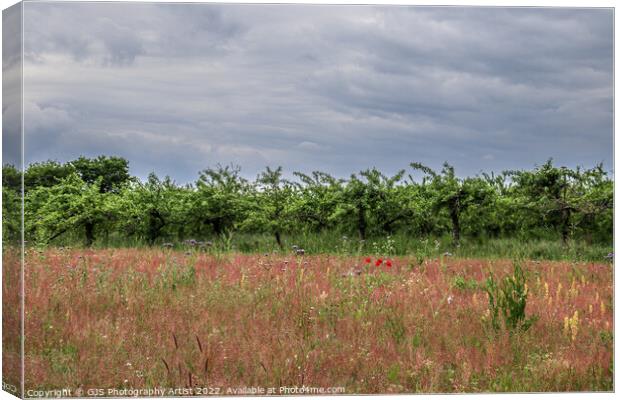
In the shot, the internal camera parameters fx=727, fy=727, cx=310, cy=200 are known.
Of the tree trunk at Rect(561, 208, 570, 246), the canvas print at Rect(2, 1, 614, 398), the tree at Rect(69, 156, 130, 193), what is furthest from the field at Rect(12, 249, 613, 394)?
the tree at Rect(69, 156, 130, 193)

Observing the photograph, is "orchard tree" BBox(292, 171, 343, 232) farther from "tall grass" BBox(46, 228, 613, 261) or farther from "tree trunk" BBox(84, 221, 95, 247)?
"tree trunk" BBox(84, 221, 95, 247)

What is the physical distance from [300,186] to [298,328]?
1454 mm

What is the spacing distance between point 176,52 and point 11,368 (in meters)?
A: 3.11

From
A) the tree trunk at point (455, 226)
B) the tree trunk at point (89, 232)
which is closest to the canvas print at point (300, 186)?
the tree trunk at point (89, 232)

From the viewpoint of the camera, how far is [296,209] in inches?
302

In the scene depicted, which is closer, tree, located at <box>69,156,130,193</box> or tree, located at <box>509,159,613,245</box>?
tree, located at <box>69,156,130,193</box>

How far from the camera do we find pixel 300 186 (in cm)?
721

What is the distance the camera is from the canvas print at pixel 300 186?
6.25 m

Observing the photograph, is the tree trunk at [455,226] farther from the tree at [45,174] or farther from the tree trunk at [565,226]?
the tree at [45,174]

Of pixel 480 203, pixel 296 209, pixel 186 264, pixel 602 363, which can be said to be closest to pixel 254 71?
pixel 296 209

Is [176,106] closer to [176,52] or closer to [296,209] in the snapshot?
[176,52]

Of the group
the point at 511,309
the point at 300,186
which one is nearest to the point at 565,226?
the point at 511,309

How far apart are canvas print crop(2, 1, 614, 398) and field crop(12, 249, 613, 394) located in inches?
0.8

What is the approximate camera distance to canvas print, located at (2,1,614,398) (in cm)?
625
